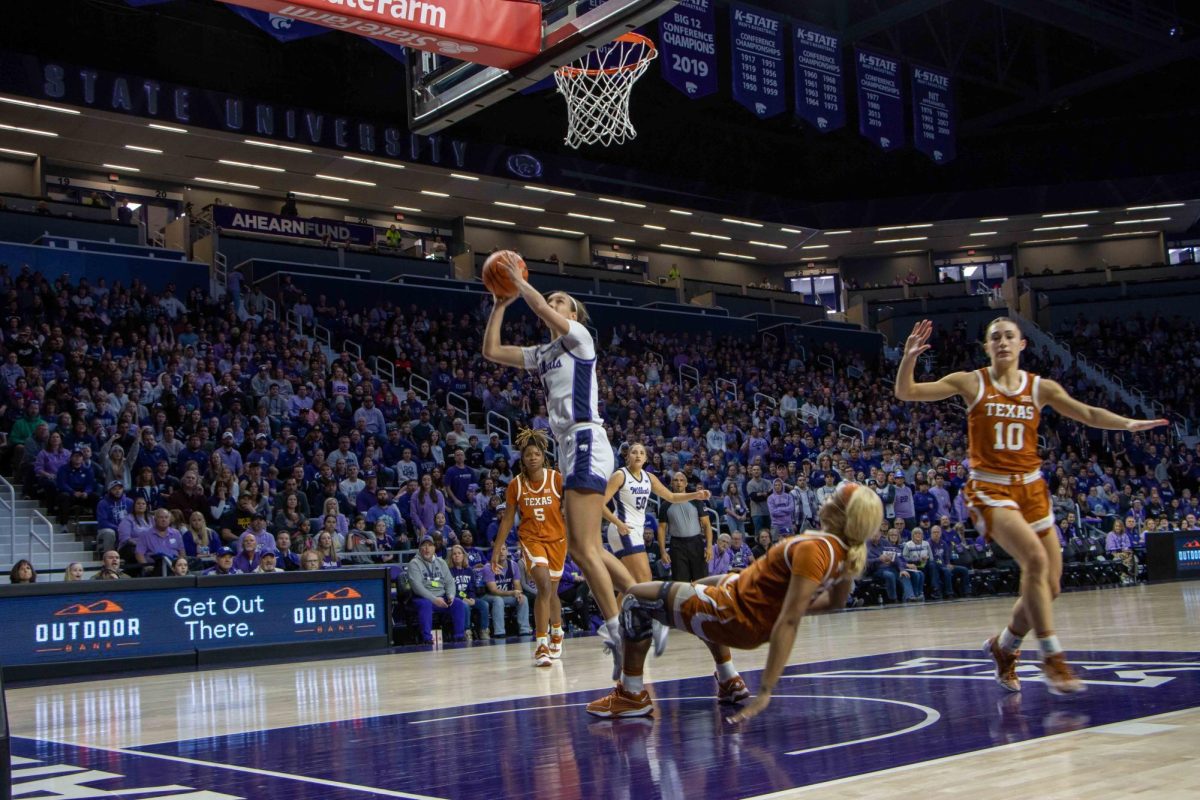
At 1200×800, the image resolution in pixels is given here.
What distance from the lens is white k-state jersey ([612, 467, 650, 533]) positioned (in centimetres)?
1084

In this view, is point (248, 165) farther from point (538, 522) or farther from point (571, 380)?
point (571, 380)

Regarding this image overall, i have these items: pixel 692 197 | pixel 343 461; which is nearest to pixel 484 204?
pixel 692 197

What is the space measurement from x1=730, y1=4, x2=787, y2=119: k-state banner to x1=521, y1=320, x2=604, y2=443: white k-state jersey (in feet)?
63.6

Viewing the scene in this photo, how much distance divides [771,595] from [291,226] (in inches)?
1149

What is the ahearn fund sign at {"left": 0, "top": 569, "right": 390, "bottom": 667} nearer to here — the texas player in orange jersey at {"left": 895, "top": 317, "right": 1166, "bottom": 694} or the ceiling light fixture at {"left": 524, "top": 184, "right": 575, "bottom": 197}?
the texas player in orange jersey at {"left": 895, "top": 317, "right": 1166, "bottom": 694}

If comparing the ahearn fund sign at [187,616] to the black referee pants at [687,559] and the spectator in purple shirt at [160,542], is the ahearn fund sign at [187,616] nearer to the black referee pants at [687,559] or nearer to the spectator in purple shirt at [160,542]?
the spectator in purple shirt at [160,542]

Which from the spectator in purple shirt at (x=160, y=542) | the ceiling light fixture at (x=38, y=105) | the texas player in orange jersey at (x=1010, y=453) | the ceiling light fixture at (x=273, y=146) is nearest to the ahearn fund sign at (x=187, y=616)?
the spectator in purple shirt at (x=160, y=542)

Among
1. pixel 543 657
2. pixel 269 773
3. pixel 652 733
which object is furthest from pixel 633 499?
pixel 269 773

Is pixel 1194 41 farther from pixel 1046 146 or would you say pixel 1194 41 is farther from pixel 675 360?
pixel 675 360

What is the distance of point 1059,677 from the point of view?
6.36 metres

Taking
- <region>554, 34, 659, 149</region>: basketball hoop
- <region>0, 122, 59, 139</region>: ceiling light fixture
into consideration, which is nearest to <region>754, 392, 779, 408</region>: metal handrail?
<region>554, 34, 659, 149</region>: basketball hoop

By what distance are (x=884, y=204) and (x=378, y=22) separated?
1417 inches

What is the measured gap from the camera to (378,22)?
31.4 feet

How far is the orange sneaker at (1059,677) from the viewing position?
6.34 meters
